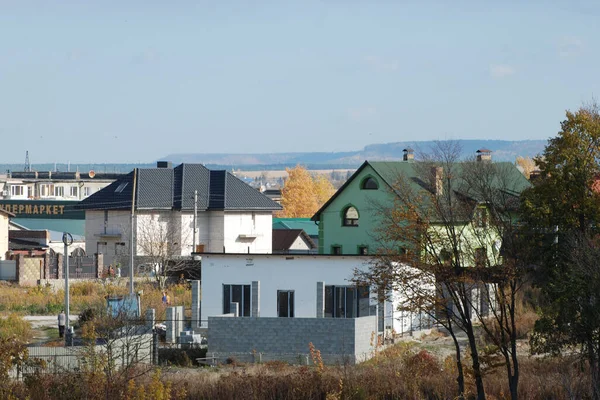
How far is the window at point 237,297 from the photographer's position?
1435 inches

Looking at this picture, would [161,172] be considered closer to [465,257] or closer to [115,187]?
[115,187]

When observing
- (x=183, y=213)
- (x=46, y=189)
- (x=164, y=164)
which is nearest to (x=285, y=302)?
(x=183, y=213)

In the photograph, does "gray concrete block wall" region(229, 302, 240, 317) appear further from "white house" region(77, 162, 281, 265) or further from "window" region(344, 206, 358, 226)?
"white house" region(77, 162, 281, 265)

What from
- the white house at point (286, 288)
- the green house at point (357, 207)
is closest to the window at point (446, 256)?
the white house at point (286, 288)

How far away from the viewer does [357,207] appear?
49.2 m

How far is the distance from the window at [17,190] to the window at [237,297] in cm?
9473

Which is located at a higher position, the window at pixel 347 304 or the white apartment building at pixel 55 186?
the white apartment building at pixel 55 186

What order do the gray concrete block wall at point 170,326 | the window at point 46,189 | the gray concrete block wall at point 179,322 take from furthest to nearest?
the window at point 46,189 → the gray concrete block wall at point 179,322 → the gray concrete block wall at point 170,326

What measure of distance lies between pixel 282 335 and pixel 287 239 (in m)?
39.0

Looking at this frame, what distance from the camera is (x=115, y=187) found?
2862 inches

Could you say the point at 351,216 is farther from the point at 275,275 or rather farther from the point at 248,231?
the point at 248,231

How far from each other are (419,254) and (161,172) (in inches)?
1879

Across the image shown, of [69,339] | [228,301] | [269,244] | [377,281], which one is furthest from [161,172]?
[377,281]

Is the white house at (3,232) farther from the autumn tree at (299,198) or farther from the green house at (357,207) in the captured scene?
the autumn tree at (299,198)
